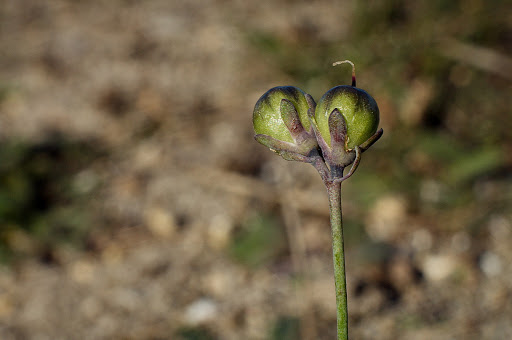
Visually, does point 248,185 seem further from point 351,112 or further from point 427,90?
point 351,112

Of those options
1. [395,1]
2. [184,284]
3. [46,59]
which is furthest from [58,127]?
[395,1]

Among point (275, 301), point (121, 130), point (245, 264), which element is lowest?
point (275, 301)

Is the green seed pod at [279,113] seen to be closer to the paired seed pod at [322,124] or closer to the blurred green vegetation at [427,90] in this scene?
the paired seed pod at [322,124]

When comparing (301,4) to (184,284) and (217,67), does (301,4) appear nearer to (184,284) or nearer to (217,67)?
(217,67)

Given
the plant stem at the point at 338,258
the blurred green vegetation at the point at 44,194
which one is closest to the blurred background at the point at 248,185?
the blurred green vegetation at the point at 44,194

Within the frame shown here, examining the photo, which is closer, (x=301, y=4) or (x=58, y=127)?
(x=58, y=127)

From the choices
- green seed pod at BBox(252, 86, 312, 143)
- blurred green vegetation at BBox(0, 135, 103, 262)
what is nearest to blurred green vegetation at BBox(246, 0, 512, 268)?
blurred green vegetation at BBox(0, 135, 103, 262)

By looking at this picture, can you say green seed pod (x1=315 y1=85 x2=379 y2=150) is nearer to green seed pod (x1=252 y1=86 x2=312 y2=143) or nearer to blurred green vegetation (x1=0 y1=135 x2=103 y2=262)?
green seed pod (x1=252 y1=86 x2=312 y2=143)
